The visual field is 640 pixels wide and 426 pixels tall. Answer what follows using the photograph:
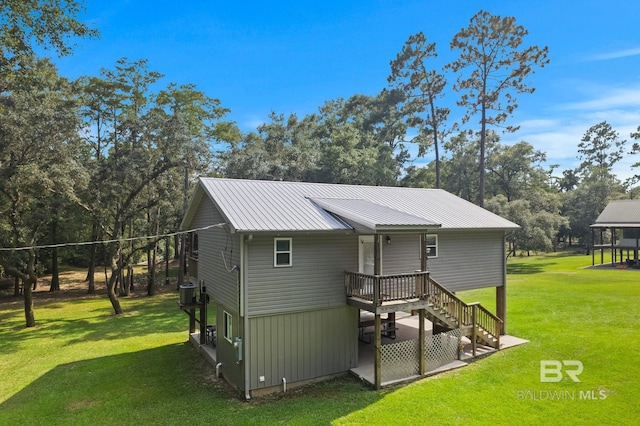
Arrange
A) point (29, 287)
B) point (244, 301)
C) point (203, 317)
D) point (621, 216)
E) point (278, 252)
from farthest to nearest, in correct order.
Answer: point (621, 216) < point (29, 287) < point (203, 317) < point (278, 252) < point (244, 301)

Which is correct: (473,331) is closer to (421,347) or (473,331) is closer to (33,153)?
(421,347)

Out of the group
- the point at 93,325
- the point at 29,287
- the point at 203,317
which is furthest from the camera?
the point at 93,325

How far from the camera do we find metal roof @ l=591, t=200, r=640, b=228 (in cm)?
3706

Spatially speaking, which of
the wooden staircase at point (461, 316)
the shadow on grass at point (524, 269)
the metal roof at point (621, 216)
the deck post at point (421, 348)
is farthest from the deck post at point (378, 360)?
the metal roof at point (621, 216)

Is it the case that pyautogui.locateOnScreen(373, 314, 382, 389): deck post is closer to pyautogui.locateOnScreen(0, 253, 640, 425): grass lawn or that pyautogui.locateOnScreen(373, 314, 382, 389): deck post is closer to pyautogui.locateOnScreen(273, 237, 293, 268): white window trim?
pyautogui.locateOnScreen(0, 253, 640, 425): grass lawn

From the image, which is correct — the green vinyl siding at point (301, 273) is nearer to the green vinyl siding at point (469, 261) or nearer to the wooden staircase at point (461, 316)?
the wooden staircase at point (461, 316)

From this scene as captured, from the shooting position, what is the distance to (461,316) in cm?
1349

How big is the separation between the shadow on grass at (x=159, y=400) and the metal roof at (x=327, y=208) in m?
4.73

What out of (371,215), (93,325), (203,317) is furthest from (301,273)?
(93,325)

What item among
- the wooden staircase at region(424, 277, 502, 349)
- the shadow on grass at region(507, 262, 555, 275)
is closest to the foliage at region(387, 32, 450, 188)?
the shadow on grass at region(507, 262, 555, 275)

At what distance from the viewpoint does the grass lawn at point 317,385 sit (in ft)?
30.8

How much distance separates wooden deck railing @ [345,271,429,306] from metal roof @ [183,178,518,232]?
1566 mm

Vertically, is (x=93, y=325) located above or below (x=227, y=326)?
below

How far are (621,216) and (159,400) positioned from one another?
45923mm
